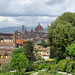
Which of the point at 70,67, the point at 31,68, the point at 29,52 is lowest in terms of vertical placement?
the point at 31,68

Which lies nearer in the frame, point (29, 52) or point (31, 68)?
point (31, 68)

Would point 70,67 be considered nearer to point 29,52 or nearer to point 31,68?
point 31,68

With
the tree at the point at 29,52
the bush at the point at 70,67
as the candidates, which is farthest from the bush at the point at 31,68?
the bush at the point at 70,67

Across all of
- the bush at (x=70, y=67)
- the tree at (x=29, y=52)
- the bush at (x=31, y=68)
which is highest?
the tree at (x=29, y=52)

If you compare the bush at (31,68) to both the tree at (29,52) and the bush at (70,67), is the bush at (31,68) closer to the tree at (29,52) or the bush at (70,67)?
the tree at (29,52)

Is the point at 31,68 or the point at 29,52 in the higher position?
the point at 29,52

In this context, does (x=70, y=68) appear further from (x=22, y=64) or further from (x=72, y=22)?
(x=72, y=22)

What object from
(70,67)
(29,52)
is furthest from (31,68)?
(70,67)

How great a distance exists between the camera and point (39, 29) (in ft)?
634

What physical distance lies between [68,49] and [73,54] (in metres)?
1.32

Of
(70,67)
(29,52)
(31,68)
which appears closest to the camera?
(70,67)

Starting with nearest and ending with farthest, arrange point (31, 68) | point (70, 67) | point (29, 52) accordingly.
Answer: point (70, 67) < point (31, 68) < point (29, 52)

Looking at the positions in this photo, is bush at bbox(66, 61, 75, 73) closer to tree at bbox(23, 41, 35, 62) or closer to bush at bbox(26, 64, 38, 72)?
bush at bbox(26, 64, 38, 72)

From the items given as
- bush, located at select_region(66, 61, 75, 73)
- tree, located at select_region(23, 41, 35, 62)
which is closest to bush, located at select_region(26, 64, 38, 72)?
tree, located at select_region(23, 41, 35, 62)
